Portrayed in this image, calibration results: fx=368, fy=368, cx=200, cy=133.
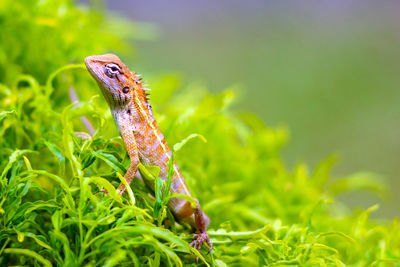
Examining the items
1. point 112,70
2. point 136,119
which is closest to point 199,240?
point 136,119

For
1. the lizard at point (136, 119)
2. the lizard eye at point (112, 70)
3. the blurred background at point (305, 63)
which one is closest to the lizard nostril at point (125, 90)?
the lizard at point (136, 119)

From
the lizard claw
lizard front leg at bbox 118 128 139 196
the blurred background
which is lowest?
the lizard claw

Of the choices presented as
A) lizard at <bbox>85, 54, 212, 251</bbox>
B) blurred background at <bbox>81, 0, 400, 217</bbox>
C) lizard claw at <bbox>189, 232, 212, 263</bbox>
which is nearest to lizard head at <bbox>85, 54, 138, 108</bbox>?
lizard at <bbox>85, 54, 212, 251</bbox>

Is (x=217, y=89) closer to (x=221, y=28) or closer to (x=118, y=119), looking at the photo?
(x=221, y=28)

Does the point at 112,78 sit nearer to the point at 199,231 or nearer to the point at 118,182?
the point at 118,182

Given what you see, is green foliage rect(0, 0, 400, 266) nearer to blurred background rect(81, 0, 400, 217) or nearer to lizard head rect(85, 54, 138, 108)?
lizard head rect(85, 54, 138, 108)

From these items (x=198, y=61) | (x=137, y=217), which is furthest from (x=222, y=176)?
(x=198, y=61)
